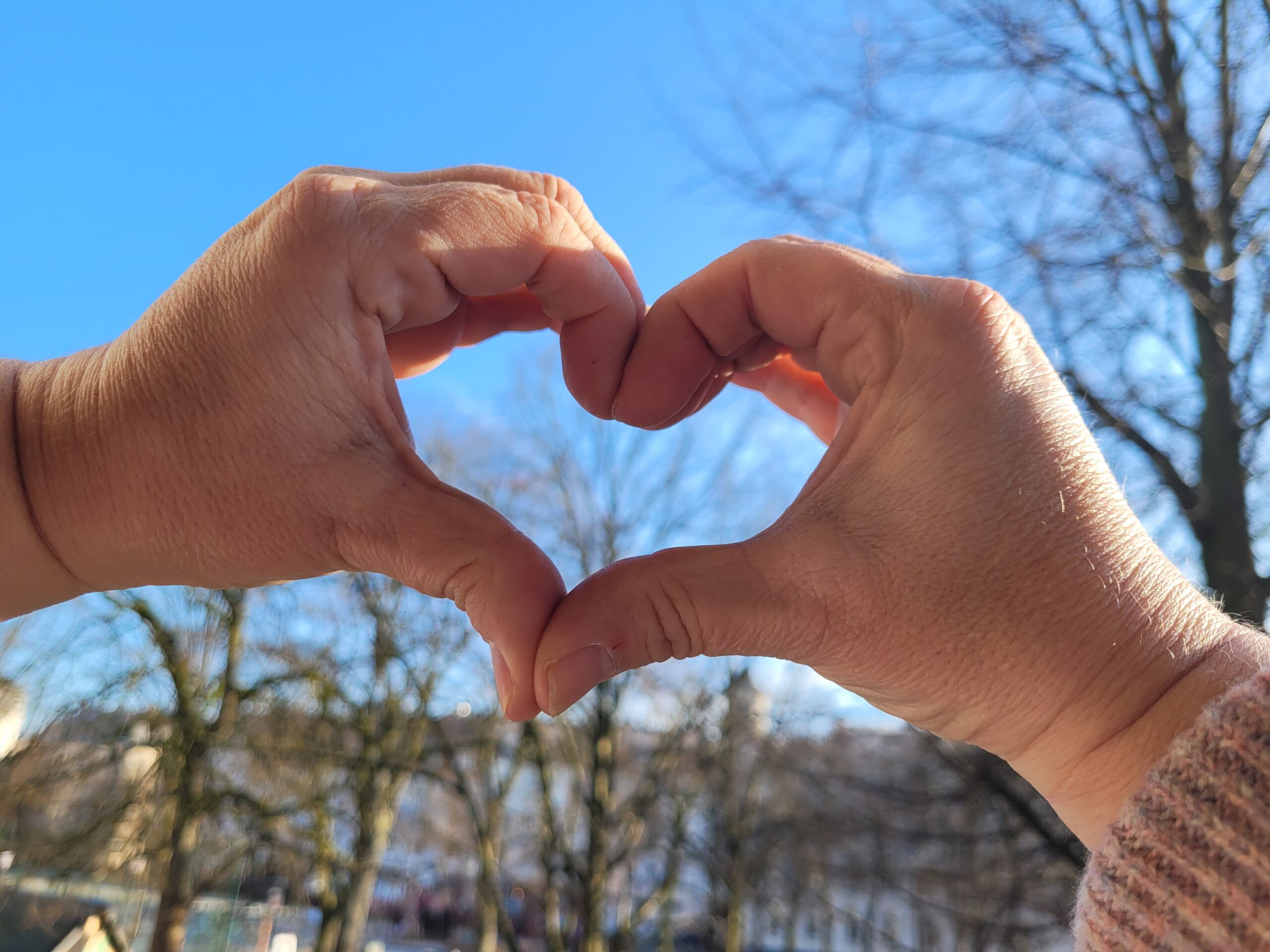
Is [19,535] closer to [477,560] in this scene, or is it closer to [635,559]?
[477,560]

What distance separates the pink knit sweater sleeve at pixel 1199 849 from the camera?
812 millimetres

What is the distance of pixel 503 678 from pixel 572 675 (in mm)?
150

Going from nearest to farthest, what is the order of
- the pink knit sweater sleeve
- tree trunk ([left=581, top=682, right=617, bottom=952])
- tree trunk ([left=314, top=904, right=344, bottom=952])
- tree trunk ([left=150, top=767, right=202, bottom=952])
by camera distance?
the pink knit sweater sleeve
tree trunk ([left=150, top=767, right=202, bottom=952])
tree trunk ([left=314, top=904, right=344, bottom=952])
tree trunk ([left=581, top=682, right=617, bottom=952])

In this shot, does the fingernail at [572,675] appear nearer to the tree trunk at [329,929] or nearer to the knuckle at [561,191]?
the knuckle at [561,191]

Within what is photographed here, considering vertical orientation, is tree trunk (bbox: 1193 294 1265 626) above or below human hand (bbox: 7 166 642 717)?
above

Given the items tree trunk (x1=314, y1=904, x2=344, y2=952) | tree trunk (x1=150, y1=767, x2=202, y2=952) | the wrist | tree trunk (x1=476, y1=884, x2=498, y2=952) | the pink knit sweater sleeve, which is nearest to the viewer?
the pink knit sweater sleeve

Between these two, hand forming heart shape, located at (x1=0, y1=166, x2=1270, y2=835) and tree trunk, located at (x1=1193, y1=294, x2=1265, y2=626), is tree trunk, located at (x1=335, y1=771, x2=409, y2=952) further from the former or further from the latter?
hand forming heart shape, located at (x1=0, y1=166, x2=1270, y2=835)

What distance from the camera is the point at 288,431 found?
111 centimetres

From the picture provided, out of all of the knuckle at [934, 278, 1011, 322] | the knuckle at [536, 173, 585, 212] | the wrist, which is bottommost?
the wrist

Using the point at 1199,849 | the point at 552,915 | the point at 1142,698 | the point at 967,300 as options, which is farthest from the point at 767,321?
the point at 552,915

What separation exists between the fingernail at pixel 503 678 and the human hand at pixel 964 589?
6cm

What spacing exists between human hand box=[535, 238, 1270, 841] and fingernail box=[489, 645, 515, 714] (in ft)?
0.20

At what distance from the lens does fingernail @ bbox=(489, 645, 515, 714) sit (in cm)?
115

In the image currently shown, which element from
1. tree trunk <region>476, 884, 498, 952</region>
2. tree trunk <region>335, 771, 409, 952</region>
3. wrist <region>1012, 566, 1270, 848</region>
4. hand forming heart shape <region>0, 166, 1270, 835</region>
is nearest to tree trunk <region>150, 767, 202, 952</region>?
tree trunk <region>335, 771, 409, 952</region>
